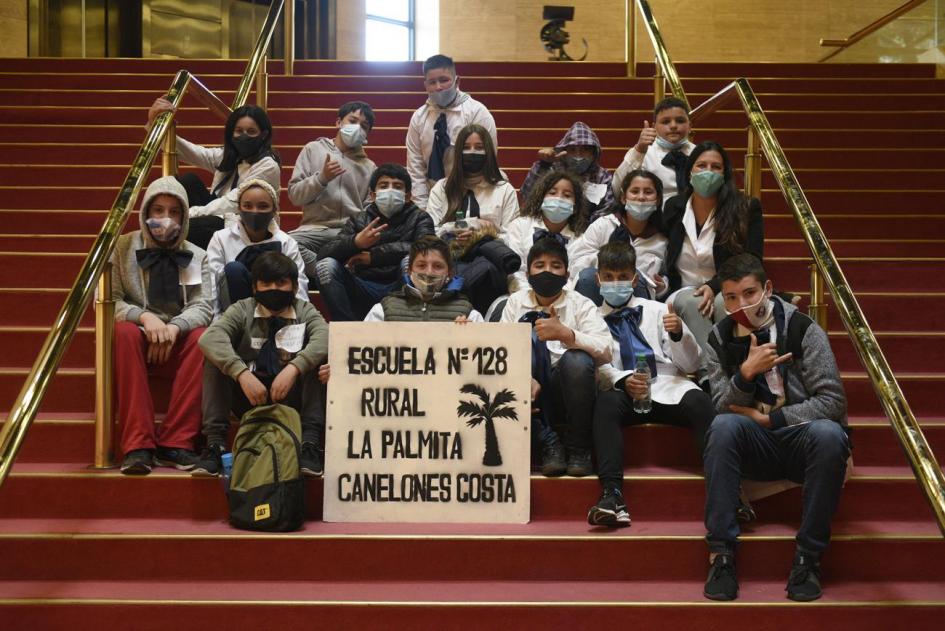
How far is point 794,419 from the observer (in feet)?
12.8

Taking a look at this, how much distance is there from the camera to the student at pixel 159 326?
4.20 meters

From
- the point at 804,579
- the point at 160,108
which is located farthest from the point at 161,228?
the point at 804,579

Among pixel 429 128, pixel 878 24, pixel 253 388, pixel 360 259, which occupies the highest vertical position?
pixel 878 24

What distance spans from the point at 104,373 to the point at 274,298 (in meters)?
0.72

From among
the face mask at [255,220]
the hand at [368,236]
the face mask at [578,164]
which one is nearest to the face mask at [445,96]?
the face mask at [578,164]

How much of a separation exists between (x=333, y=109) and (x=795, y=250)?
381 centimetres

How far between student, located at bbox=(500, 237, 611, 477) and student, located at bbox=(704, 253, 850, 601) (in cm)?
49

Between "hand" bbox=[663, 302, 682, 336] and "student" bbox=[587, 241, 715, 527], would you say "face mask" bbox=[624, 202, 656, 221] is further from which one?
"hand" bbox=[663, 302, 682, 336]

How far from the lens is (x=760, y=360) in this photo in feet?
12.8

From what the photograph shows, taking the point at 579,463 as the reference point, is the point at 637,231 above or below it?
above

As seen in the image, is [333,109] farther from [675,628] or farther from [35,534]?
[675,628]

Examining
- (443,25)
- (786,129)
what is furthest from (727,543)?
(443,25)

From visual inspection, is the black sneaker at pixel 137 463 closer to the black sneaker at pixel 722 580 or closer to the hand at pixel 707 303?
the black sneaker at pixel 722 580

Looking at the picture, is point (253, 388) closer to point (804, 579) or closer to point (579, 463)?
point (579, 463)
